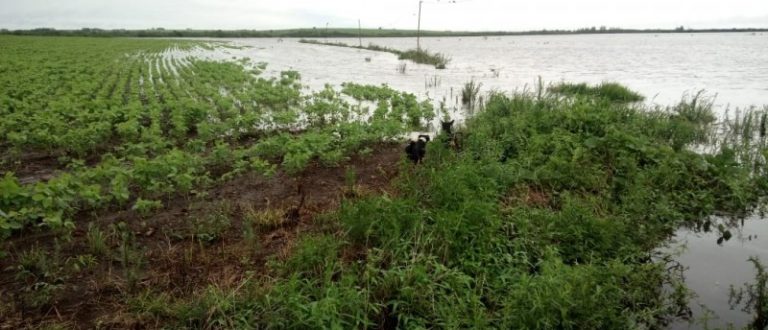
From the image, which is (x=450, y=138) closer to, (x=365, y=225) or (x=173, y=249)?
(x=365, y=225)

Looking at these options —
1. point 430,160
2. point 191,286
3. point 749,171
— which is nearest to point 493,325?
point 191,286

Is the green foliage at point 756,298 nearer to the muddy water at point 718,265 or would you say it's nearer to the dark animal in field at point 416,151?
the muddy water at point 718,265

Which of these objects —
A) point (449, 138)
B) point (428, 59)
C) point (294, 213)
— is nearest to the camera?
point (294, 213)

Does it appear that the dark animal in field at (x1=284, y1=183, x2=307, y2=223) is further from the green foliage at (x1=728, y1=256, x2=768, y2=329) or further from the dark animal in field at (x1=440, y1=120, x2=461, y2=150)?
the green foliage at (x1=728, y1=256, x2=768, y2=329)

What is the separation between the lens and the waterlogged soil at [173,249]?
12.0ft

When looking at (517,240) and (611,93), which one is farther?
(611,93)

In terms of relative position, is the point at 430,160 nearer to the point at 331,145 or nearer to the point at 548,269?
the point at 331,145

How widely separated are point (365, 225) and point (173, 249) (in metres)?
1.98

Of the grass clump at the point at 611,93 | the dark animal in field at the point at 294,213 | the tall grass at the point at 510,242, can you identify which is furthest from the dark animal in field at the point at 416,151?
the grass clump at the point at 611,93

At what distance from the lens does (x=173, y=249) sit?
4578 mm

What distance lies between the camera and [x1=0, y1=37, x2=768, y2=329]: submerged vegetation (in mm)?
3658

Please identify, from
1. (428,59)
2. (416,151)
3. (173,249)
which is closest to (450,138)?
(416,151)

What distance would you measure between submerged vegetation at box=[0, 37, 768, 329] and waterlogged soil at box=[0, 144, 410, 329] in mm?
22

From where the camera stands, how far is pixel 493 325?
3.72m
